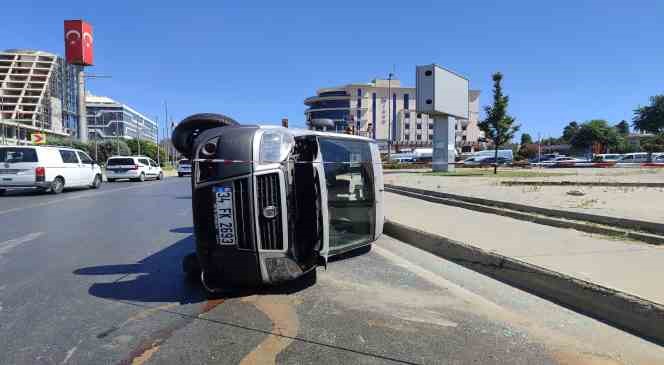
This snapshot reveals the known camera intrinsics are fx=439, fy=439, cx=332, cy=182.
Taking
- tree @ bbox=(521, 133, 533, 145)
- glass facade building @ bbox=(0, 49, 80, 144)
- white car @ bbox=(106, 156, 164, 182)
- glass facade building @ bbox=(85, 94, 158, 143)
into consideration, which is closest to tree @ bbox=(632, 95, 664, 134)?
tree @ bbox=(521, 133, 533, 145)

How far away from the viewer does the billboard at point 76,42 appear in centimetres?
6412

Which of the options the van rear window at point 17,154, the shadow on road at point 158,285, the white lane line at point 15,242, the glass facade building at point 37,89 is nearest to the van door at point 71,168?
the van rear window at point 17,154

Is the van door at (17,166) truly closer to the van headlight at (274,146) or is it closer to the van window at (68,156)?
the van window at (68,156)

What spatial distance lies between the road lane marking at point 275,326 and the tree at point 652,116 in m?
97.2

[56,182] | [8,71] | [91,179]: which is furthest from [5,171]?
[8,71]

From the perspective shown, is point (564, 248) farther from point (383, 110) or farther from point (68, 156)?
point (383, 110)

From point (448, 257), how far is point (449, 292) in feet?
5.67

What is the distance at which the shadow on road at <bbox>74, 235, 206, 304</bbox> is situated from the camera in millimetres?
4312

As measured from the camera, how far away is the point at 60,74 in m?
154

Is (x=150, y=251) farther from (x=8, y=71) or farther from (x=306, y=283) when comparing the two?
(x=8, y=71)

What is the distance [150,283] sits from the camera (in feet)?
15.6

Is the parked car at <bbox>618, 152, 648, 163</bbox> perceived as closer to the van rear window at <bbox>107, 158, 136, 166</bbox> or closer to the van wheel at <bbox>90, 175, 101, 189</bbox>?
the van rear window at <bbox>107, 158, 136, 166</bbox>

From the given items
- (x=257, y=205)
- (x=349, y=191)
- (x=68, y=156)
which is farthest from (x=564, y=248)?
(x=68, y=156)

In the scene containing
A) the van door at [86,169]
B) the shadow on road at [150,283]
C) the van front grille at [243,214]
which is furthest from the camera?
the van door at [86,169]
